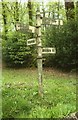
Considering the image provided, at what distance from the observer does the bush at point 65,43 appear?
11.5 metres

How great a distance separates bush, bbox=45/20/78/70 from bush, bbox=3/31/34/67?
1.22 meters

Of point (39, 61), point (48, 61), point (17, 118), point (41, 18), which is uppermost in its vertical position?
point (41, 18)

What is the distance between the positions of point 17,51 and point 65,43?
239cm

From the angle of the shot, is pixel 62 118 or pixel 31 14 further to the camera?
pixel 31 14

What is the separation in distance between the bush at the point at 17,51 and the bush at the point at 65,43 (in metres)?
1.22

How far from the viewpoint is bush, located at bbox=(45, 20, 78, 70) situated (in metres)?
11.5

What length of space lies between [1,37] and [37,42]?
8.43 metres

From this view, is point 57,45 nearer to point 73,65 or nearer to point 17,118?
point 73,65

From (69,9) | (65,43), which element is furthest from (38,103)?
(69,9)

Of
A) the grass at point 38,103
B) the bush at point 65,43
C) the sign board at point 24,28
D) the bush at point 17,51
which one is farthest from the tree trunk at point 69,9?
the sign board at point 24,28

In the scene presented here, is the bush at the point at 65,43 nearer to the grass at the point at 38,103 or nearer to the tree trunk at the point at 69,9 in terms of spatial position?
the tree trunk at the point at 69,9

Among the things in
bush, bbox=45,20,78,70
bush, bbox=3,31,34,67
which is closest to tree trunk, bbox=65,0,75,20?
bush, bbox=45,20,78,70

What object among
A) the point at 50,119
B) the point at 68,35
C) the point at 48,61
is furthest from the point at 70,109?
the point at 48,61

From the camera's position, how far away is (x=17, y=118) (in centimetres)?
534
